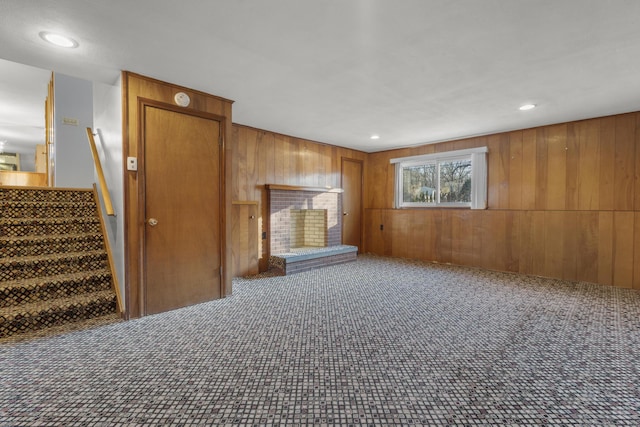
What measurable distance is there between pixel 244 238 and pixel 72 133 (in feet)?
10.8

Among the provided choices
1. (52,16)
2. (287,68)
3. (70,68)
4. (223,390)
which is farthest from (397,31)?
(70,68)

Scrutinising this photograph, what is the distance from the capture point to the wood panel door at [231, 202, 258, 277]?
13.9 feet

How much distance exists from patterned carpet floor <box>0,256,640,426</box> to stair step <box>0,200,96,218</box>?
5.71 feet

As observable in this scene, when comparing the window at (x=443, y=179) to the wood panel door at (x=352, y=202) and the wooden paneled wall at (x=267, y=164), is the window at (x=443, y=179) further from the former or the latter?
the wooden paneled wall at (x=267, y=164)

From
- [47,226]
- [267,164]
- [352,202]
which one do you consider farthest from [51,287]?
[352,202]

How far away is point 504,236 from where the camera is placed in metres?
4.68

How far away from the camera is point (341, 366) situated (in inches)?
73.7

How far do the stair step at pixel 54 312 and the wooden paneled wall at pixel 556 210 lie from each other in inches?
198

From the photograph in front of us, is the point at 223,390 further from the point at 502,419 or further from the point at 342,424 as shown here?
the point at 502,419

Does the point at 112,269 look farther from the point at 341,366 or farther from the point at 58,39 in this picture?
the point at 341,366

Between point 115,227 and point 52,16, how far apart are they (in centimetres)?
182

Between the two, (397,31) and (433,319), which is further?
(433,319)

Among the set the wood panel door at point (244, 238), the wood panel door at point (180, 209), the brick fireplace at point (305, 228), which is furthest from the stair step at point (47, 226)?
the brick fireplace at point (305, 228)

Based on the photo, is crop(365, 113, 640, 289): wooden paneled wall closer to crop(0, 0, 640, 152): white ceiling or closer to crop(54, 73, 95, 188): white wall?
crop(0, 0, 640, 152): white ceiling
